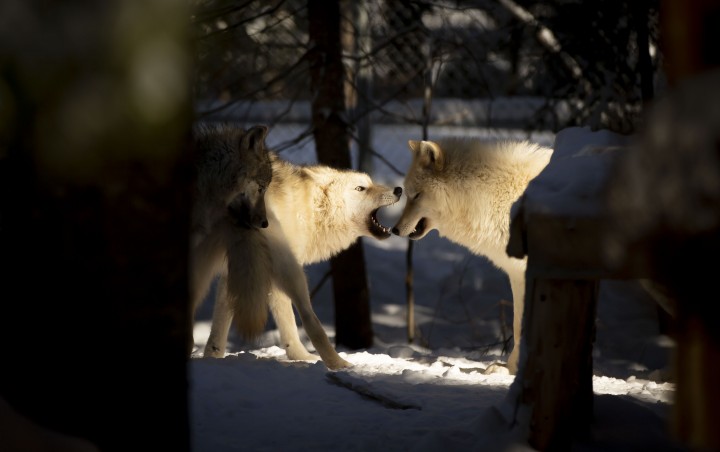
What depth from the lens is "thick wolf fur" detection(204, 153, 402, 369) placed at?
14.9ft

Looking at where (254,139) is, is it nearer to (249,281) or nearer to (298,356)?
(249,281)

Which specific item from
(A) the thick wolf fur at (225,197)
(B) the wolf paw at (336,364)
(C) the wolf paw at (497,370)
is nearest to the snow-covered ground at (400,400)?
(C) the wolf paw at (497,370)

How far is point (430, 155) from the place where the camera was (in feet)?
17.7

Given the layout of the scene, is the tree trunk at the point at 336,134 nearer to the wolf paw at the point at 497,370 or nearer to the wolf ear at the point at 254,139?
the wolf ear at the point at 254,139

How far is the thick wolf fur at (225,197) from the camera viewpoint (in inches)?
186

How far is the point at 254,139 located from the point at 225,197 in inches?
16.5

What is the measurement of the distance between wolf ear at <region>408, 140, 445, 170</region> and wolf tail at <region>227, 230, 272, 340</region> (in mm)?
1367

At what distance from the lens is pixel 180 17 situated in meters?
2.32

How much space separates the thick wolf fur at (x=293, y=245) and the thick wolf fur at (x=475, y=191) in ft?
1.42

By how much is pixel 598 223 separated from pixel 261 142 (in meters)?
2.71

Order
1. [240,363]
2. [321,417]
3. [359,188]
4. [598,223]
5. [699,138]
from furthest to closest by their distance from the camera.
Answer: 1. [359,188]
2. [240,363]
3. [321,417]
4. [598,223]
5. [699,138]

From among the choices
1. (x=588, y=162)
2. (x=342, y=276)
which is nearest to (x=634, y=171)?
(x=588, y=162)

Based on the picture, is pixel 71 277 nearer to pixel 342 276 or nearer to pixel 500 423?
pixel 500 423

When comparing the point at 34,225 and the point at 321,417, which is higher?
the point at 34,225
